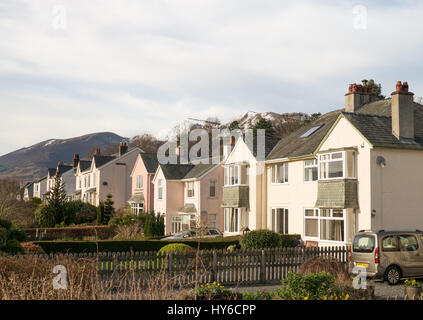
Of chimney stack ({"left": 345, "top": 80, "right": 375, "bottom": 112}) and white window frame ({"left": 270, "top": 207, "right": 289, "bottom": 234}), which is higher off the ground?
chimney stack ({"left": 345, "top": 80, "right": 375, "bottom": 112})

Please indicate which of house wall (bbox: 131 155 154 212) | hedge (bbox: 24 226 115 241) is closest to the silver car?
hedge (bbox: 24 226 115 241)

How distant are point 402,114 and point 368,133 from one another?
2.33m

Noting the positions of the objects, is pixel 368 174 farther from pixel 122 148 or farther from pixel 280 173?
pixel 122 148

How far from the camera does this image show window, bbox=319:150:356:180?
77.8 feet

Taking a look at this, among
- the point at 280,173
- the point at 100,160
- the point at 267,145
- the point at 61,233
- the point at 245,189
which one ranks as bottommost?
the point at 61,233

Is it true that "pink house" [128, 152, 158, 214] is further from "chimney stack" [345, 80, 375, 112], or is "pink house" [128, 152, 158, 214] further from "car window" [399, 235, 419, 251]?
"car window" [399, 235, 419, 251]

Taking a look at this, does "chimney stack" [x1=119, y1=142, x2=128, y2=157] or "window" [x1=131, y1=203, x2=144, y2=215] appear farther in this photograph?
"chimney stack" [x1=119, y1=142, x2=128, y2=157]

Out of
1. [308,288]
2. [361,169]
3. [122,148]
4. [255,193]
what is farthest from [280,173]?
[122,148]

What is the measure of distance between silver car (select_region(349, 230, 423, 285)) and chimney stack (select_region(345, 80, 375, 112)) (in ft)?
54.2

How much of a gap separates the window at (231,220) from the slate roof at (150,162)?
17.6 metres

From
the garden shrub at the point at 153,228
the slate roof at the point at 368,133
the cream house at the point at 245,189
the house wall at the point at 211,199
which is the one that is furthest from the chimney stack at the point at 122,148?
the slate roof at the point at 368,133

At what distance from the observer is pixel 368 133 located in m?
23.2

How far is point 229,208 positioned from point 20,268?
1002 inches
